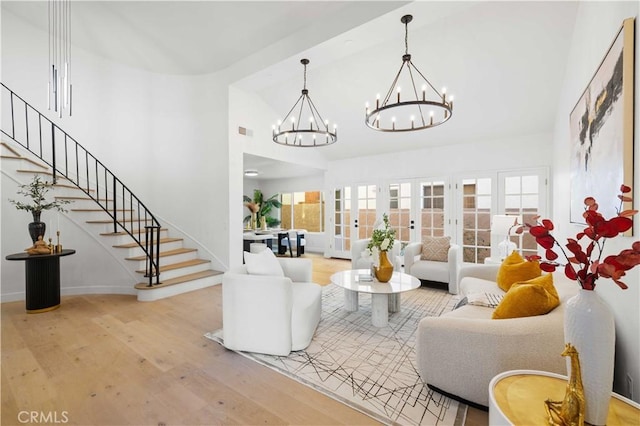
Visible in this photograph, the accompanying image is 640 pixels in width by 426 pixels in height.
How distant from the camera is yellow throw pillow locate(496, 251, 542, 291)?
268 centimetres

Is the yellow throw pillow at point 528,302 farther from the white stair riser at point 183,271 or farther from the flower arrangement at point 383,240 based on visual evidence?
the white stair riser at point 183,271

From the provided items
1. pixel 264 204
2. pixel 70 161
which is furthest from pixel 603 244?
pixel 264 204

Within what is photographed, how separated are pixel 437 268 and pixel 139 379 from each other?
3.91 meters

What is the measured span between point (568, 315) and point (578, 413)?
34 cm

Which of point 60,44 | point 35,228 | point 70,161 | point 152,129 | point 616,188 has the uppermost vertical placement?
point 60,44

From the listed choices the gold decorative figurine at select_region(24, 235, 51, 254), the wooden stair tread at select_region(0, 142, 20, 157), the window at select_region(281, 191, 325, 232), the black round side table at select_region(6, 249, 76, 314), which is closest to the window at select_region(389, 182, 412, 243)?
the window at select_region(281, 191, 325, 232)

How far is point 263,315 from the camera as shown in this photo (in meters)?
2.36

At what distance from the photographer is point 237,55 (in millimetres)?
4465

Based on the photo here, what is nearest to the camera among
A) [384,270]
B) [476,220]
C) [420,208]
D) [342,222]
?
[384,270]

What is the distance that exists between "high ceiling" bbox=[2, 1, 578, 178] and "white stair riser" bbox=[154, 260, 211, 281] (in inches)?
128

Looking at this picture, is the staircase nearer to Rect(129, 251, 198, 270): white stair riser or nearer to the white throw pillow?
Rect(129, 251, 198, 270): white stair riser

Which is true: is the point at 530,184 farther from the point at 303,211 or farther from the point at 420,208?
the point at 303,211

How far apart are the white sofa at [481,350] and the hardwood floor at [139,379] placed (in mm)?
232

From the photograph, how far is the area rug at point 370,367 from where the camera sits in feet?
5.76
